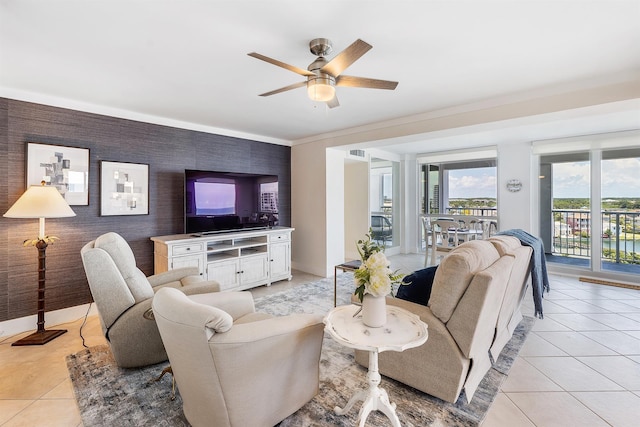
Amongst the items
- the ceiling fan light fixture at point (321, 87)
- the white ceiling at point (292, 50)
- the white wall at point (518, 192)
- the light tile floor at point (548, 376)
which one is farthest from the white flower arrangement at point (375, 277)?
the white wall at point (518, 192)

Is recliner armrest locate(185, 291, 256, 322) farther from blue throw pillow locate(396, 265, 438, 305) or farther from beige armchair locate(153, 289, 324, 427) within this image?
blue throw pillow locate(396, 265, 438, 305)

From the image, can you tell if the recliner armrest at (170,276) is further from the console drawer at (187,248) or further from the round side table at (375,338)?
the round side table at (375,338)

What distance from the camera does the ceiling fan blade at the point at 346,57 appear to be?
1.66 m

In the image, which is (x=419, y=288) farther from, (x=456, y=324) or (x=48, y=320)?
(x=48, y=320)

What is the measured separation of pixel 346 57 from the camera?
1.82 m

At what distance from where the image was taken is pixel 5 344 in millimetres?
2756

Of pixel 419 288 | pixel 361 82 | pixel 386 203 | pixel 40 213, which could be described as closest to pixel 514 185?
pixel 386 203

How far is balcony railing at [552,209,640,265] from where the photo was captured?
15.7 ft

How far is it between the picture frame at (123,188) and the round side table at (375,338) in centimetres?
318

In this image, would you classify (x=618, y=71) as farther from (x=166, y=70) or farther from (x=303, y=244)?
(x=303, y=244)

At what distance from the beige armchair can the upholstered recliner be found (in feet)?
2.45

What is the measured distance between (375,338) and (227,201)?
11.4 ft

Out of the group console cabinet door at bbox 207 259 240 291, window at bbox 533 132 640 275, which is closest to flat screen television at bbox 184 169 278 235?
console cabinet door at bbox 207 259 240 291

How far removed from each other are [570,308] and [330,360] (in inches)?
123
